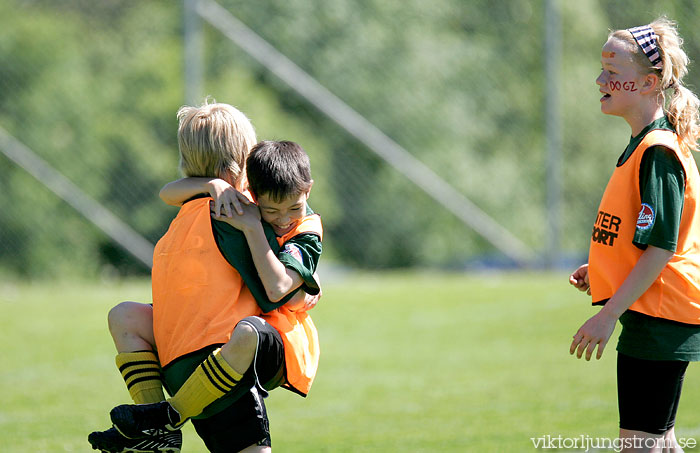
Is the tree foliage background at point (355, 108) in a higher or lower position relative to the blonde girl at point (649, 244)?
higher

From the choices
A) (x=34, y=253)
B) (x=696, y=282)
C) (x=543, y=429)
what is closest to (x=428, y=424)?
(x=543, y=429)

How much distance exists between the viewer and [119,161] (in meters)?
11.6

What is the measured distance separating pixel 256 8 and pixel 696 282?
9.37 metres

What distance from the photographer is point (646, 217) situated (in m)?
3.17

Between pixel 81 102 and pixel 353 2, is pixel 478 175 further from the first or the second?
pixel 81 102

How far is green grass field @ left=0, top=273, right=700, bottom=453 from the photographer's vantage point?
17.3 feet

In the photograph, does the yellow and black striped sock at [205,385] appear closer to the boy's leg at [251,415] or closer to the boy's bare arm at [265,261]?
the boy's leg at [251,415]

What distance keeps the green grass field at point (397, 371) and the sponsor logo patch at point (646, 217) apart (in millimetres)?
1899

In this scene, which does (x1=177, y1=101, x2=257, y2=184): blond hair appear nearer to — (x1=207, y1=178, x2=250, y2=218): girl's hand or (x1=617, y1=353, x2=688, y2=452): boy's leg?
(x1=207, y1=178, x2=250, y2=218): girl's hand

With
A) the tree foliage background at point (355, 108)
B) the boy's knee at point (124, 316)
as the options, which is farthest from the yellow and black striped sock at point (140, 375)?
the tree foliage background at point (355, 108)

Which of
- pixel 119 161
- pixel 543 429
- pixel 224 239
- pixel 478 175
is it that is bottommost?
pixel 543 429

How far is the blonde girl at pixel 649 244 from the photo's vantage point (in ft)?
10.4

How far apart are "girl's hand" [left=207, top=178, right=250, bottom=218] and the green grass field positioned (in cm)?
216

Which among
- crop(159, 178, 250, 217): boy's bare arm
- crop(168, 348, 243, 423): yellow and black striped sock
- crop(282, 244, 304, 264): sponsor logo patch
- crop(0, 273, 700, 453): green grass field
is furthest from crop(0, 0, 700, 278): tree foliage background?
crop(168, 348, 243, 423): yellow and black striped sock
